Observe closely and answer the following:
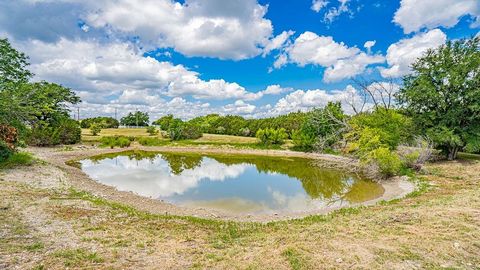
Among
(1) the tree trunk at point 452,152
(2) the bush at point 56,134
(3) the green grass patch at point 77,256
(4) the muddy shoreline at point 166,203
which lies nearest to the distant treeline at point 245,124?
(2) the bush at point 56,134

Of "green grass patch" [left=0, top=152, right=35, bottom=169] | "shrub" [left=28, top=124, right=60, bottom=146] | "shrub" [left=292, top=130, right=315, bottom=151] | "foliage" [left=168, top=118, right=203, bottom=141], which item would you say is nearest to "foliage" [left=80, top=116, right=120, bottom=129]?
"foliage" [left=168, top=118, right=203, bottom=141]

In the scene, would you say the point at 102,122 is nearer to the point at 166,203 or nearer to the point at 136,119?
the point at 136,119

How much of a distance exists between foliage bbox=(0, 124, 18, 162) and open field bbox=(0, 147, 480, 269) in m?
7.67

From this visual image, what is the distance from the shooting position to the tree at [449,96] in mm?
25484

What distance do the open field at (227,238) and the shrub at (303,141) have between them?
30983 millimetres

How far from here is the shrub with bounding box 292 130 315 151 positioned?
43.7 metres

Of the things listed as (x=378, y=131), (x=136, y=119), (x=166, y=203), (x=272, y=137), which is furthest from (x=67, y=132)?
(x=136, y=119)

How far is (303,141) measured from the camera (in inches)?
1738

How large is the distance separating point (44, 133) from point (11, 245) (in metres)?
36.9

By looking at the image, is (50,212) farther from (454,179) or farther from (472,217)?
(454,179)

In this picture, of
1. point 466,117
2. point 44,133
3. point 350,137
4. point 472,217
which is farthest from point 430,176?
point 44,133

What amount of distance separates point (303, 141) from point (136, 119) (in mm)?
74062

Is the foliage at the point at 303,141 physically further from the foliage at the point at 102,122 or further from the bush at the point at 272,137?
the foliage at the point at 102,122

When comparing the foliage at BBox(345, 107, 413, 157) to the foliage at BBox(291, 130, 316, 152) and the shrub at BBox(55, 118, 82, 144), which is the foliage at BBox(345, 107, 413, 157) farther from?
the shrub at BBox(55, 118, 82, 144)
